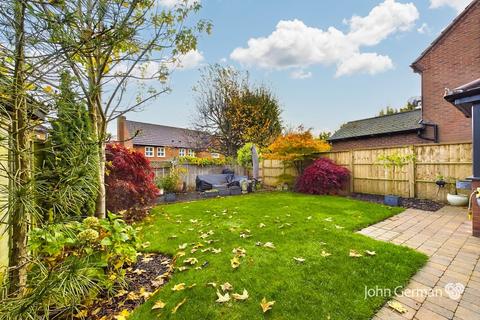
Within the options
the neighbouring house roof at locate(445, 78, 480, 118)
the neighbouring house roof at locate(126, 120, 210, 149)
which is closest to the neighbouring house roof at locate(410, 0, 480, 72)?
the neighbouring house roof at locate(445, 78, 480, 118)

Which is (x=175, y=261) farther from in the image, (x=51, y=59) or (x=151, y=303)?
(x=51, y=59)

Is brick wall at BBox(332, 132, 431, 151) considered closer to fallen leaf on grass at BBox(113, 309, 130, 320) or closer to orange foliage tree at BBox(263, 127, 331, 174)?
orange foliage tree at BBox(263, 127, 331, 174)

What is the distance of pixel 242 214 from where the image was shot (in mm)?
5801

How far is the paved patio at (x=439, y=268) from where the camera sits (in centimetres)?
199

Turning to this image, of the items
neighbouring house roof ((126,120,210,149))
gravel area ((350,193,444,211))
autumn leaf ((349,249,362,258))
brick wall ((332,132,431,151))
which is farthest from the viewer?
neighbouring house roof ((126,120,210,149))

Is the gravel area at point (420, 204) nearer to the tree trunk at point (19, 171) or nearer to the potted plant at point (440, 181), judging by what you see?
the potted plant at point (440, 181)

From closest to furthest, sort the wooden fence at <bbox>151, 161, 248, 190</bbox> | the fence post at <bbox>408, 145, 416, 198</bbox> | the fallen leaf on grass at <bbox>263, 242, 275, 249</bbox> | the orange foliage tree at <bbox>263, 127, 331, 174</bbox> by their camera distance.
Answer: the fallen leaf on grass at <bbox>263, 242, 275, 249</bbox>, the fence post at <bbox>408, 145, 416, 198</bbox>, the orange foliage tree at <bbox>263, 127, 331, 174</bbox>, the wooden fence at <bbox>151, 161, 248, 190</bbox>

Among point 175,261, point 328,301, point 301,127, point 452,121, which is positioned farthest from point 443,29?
point 175,261

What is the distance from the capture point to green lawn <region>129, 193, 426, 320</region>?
80.9 inches

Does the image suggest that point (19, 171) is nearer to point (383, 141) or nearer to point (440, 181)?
point (440, 181)

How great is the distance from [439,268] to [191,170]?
10793 millimetres

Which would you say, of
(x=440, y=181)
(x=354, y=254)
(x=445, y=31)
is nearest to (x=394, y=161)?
(x=440, y=181)

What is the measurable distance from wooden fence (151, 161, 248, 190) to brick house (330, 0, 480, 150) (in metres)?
9.39

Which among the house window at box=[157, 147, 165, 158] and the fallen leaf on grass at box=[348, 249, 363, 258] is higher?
the house window at box=[157, 147, 165, 158]
